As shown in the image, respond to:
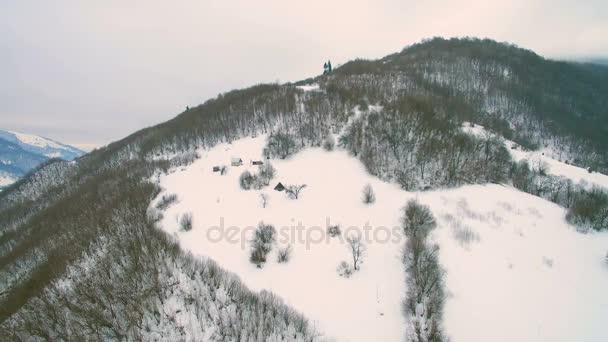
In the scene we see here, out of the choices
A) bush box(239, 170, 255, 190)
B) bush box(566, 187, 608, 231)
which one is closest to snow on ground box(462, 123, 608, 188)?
bush box(566, 187, 608, 231)

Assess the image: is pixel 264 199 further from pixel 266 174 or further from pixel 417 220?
pixel 417 220

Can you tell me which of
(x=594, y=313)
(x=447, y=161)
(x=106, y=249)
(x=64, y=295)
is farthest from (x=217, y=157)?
(x=594, y=313)

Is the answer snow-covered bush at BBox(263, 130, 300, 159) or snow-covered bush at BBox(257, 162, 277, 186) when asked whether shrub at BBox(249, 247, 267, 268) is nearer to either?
snow-covered bush at BBox(257, 162, 277, 186)

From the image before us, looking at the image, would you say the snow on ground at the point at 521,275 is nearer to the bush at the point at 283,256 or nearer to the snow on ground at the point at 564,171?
the bush at the point at 283,256

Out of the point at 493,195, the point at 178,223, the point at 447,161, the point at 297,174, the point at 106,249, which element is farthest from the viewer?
the point at 447,161

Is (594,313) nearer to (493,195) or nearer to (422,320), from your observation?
(422,320)

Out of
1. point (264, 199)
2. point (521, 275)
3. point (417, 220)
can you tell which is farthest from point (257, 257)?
point (521, 275)

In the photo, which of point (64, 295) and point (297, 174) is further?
point (297, 174)
